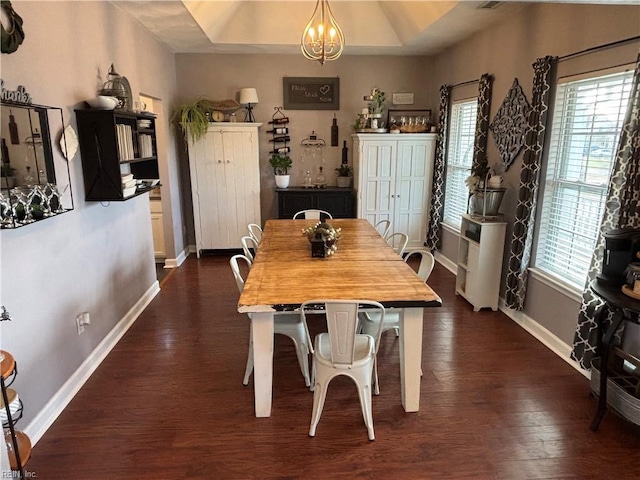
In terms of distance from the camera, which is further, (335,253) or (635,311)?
(335,253)

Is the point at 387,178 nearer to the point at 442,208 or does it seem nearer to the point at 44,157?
the point at 442,208

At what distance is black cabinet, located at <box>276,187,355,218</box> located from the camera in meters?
5.59

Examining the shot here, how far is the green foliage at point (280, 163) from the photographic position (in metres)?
5.66

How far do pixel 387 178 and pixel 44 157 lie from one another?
4020 mm

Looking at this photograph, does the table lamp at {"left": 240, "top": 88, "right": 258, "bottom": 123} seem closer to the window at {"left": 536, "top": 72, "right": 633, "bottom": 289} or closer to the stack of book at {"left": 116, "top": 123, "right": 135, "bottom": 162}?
the stack of book at {"left": 116, "top": 123, "right": 135, "bottom": 162}

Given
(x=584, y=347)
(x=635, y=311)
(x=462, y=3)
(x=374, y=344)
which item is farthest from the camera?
(x=462, y=3)

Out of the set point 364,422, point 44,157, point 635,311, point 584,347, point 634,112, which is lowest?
point 364,422

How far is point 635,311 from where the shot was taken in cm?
202

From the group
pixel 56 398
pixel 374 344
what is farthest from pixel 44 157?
pixel 374 344

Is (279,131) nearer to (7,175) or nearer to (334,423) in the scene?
(7,175)

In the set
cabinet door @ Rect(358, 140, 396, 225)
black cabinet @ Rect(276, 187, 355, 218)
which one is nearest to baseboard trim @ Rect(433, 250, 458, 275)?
cabinet door @ Rect(358, 140, 396, 225)

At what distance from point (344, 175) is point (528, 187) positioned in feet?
9.35

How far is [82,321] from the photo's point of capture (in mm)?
2816

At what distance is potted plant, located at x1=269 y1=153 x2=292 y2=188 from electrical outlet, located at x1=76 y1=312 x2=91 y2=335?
3249mm
